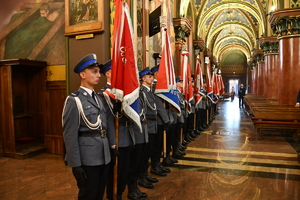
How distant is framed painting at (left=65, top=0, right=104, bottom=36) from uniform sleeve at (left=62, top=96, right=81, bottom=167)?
2633mm

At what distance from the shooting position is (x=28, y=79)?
608cm

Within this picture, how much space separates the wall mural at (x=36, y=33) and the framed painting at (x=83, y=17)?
741 mm

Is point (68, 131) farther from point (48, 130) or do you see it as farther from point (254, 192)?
point (48, 130)

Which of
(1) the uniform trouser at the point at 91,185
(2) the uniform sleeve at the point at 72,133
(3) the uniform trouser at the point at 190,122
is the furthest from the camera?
(3) the uniform trouser at the point at 190,122

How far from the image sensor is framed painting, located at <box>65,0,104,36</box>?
455 centimetres

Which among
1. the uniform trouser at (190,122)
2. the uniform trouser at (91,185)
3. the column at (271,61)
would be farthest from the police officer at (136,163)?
the column at (271,61)

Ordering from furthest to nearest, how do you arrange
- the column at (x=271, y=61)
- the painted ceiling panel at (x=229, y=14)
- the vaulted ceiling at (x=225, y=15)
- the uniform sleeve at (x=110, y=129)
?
the painted ceiling panel at (x=229, y=14) < the vaulted ceiling at (x=225, y=15) < the column at (x=271, y=61) < the uniform sleeve at (x=110, y=129)

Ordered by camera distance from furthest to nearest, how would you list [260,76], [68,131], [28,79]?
1. [260,76]
2. [28,79]
3. [68,131]

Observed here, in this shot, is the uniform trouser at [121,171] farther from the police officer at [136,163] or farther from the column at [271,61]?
the column at [271,61]

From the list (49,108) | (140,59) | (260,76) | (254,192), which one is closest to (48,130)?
(49,108)

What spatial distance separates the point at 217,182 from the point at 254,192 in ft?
1.83

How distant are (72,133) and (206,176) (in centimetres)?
272

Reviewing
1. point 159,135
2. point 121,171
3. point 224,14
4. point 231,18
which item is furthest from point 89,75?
point 231,18

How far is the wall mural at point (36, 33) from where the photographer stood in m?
5.59
